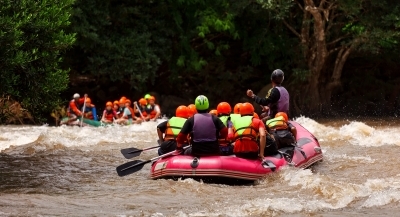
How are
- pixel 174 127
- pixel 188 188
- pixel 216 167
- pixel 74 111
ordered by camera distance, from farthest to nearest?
pixel 74 111 < pixel 174 127 < pixel 216 167 < pixel 188 188

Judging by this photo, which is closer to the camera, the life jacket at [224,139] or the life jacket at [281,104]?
the life jacket at [224,139]

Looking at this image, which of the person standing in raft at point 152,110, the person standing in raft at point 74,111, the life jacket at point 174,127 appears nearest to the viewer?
the life jacket at point 174,127

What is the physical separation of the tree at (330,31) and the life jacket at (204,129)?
36.3 feet

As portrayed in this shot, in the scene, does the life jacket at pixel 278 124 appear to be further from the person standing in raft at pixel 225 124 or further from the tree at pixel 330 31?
the tree at pixel 330 31

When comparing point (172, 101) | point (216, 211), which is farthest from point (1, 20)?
point (172, 101)

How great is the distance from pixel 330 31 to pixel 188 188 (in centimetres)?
1440

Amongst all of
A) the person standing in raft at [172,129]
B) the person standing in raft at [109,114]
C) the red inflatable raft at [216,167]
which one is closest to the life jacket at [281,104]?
the red inflatable raft at [216,167]

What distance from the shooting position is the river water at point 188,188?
867 cm

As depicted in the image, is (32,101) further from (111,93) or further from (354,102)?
(354,102)

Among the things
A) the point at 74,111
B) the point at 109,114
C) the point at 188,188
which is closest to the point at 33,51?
the point at 188,188

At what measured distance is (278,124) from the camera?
11.8 metres

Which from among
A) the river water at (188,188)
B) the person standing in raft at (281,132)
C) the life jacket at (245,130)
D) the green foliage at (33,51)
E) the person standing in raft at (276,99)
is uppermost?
the green foliage at (33,51)

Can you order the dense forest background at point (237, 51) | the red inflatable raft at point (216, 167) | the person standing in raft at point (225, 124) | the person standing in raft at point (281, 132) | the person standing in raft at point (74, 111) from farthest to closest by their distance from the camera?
the dense forest background at point (237, 51) < the person standing in raft at point (74, 111) < the person standing in raft at point (281, 132) < the person standing in raft at point (225, 124) < the red inflatable raft at point (216, 167)

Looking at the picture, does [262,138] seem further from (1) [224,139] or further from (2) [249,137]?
(1) [224,139]
